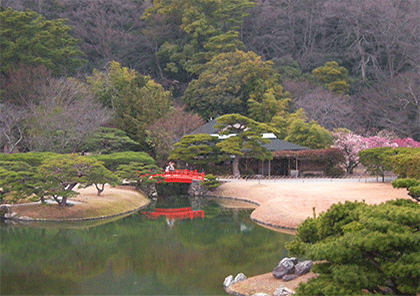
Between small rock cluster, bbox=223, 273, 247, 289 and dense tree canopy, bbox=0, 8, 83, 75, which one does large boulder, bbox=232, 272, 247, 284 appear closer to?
small rock cluster, bbox=223, 273, 247, 289

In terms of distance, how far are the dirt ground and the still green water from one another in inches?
31.8

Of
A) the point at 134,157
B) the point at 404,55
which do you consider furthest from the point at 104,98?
the point at 404,55

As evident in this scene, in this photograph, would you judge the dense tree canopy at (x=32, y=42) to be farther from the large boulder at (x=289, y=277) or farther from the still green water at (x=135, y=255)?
the large boulder at (x=289, y=277)

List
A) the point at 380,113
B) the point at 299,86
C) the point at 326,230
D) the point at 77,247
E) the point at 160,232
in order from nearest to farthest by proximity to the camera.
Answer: the point at 326,230 → the point at 77,247 → the point at 160,232 → the point at 380,113 → the point at 299,86

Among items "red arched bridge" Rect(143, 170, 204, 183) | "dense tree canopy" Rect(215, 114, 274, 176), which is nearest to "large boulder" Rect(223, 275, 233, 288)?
"red arched bridge" Rect(143, 170, 204, 183)

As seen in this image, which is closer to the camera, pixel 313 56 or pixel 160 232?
pixel 160 232

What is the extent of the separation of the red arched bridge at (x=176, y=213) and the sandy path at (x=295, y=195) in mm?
2807

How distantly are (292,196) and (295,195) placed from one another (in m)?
0.22

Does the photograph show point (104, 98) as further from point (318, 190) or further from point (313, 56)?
point (313, 56)

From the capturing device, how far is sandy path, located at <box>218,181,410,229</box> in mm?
19750

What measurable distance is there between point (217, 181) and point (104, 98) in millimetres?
13431

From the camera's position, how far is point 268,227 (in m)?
19.4

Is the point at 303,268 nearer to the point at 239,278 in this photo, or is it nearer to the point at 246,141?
the point at 239,278

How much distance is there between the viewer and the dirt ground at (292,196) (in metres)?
19.1
